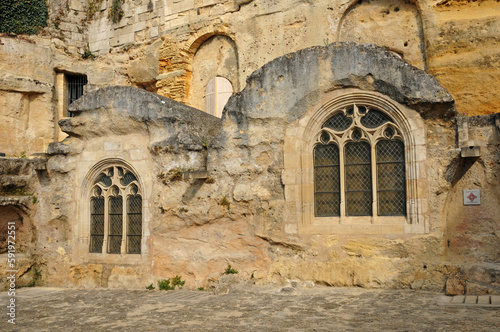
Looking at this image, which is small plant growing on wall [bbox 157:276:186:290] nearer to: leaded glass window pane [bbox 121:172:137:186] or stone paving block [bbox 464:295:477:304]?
leaded glass window pane [bbox 121:172:137:186]

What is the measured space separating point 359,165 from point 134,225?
3.96 metres

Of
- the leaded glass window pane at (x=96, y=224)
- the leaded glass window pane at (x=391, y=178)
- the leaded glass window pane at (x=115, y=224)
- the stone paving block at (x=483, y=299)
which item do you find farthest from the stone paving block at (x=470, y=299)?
the leaded glass window pane at (x=96, y=224)

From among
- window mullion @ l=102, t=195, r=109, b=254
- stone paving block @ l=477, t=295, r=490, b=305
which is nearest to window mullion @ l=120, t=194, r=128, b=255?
window mullion @ l=102, t=195, r=109, b=254

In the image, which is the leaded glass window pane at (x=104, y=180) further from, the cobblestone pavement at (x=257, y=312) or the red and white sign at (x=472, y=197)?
the red and white sign at (x=472, y=197)

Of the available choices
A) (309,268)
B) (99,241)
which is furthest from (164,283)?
(309,268)

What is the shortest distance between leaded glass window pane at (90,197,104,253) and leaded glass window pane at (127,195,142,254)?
625 millimetres

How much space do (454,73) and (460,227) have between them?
18.5 ft

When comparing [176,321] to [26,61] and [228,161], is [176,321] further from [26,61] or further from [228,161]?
[26,61]

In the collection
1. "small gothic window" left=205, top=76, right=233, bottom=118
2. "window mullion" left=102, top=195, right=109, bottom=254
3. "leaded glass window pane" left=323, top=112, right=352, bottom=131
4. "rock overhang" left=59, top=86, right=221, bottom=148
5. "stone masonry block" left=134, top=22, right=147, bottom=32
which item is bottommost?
"window mullion" left=102, top=195, right=109, bottom=254

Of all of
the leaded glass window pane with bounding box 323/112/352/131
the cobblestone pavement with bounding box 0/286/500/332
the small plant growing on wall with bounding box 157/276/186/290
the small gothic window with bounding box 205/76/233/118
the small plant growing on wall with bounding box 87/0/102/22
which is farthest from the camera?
the small plant growing on wall with bounding box 87/0/102/22

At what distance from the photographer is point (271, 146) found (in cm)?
768

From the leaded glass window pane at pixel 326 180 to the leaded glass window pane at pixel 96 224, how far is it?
394cm

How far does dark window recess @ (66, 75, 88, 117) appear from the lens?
16087mm

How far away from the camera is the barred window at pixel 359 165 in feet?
23.5
